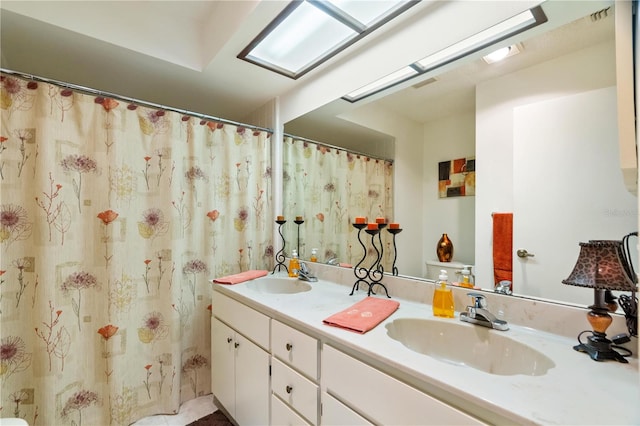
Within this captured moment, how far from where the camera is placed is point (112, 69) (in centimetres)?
173

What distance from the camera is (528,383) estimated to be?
0.65m

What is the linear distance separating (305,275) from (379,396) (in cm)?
100

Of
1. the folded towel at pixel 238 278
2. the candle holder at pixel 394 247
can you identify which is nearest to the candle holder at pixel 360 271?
the candle holder at pixel 394 247

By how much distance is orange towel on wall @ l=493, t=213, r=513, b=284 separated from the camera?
106 cm

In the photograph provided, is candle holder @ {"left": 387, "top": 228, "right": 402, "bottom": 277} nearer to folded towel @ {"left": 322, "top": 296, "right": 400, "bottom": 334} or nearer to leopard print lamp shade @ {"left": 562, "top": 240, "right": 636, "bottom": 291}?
folded towel @ {"left": 322, "top": 296, "right": 400, "bottom": 334}

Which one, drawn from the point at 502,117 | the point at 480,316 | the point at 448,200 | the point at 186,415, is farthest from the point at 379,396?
the point at 186,415

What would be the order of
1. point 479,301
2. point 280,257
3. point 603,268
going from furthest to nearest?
point 280,257 < point 479,301 < point 603,268

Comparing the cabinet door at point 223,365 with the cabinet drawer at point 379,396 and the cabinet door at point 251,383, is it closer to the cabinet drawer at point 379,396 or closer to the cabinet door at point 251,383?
the cabinet door at point 251,383

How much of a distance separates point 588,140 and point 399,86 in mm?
805

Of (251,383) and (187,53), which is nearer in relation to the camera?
(251,383)

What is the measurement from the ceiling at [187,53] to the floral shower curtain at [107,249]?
30cm

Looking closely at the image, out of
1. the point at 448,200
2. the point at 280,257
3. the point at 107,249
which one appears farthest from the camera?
the point at 280,257

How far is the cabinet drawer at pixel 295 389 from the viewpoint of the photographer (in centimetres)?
100

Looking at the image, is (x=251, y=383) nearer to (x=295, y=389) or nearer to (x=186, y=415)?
(x=295, y=389)
